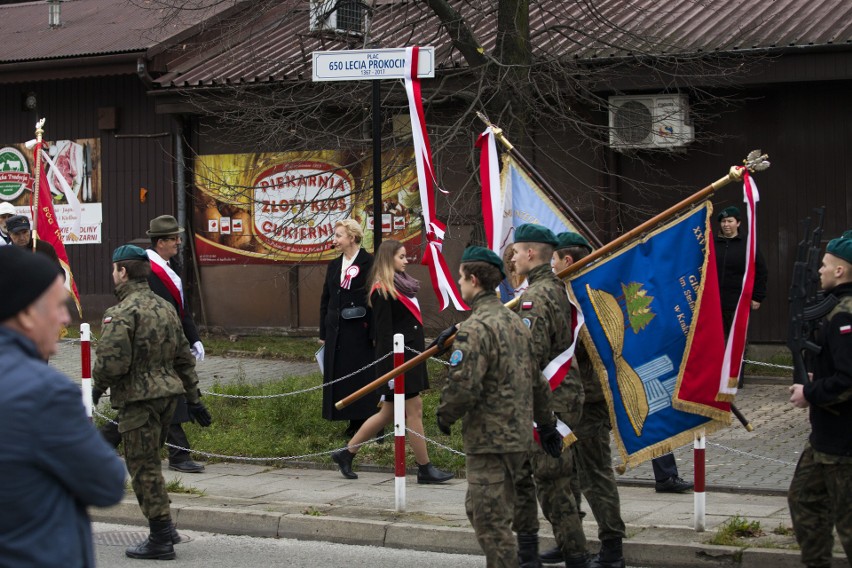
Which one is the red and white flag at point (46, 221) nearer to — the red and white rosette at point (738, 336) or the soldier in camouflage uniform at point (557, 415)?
the soldier in camouflage uniform at point (557, 415)

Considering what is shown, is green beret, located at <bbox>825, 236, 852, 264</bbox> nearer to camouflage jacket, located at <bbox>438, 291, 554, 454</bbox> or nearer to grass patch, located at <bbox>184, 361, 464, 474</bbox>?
camouflage jacket, located at <bbox>438, 291, 554, 454</bbox>

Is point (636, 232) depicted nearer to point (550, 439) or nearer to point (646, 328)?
point (646, 328)

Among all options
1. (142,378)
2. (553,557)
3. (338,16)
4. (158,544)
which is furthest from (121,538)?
(338,16)

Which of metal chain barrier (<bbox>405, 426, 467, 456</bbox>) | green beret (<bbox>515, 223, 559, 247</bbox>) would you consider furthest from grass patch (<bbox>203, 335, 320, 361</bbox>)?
green beret (<bbox>515, 223, 559, 247</bbox>)

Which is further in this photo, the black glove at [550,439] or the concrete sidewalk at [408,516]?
the concrete sidewalk at [408,516]

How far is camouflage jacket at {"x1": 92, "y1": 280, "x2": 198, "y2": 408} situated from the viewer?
7.19 m

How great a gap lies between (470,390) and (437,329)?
1015 centimetres

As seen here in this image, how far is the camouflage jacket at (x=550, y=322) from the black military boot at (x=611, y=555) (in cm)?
78

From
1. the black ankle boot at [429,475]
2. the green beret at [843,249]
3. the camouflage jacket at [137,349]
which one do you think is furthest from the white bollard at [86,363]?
the green beret at [843,249]

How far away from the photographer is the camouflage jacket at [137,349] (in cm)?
719

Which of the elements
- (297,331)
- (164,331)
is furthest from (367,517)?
(297,331)

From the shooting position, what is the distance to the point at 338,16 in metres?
15.0

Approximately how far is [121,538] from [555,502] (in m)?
3.16

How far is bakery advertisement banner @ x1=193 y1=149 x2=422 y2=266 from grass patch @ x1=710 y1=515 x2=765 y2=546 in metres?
8.85
